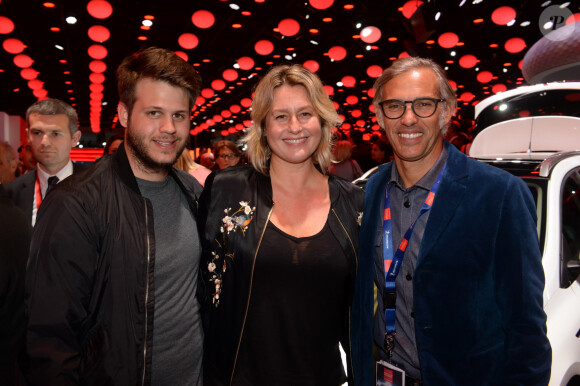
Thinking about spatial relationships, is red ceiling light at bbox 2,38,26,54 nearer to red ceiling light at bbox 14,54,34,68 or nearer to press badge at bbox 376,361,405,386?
red ceiling light at bbox 14,54,34,68

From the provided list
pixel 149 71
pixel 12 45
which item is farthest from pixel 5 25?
pixel 149 71

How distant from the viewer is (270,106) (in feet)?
6.66

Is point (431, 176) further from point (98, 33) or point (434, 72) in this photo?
point (98, 33)

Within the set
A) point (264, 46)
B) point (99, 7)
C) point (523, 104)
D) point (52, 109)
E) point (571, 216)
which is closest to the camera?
point (571, 216)

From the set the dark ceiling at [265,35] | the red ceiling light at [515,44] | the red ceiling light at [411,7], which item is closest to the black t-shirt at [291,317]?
the dark ceiling at [265,35]

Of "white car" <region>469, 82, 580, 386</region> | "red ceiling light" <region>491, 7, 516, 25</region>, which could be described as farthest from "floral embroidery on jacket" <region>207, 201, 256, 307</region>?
"red ceiling light" <region>491, 7, 516, 25</region>

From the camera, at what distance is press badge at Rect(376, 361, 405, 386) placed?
160 centimetres

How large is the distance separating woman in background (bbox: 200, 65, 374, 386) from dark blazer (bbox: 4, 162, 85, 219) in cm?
178

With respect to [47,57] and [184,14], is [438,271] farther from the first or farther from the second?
[47,57]

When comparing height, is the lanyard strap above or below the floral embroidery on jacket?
above

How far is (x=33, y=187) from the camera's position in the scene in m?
3.00

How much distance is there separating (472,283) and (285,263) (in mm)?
A: 742

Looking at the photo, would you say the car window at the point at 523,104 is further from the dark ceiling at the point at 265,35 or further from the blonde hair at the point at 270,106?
the blonde hair at the point at 270,106

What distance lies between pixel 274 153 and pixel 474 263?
1.06 metres
